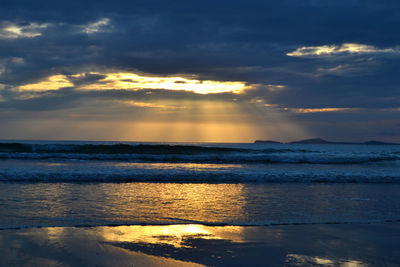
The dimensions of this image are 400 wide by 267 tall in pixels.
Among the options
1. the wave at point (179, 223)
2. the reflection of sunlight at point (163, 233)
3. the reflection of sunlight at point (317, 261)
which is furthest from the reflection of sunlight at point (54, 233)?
the reflection of sunlight at point (317, 261)

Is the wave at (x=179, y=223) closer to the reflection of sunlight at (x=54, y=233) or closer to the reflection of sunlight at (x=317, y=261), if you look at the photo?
the reflection of sunlight at (x=54, y=233)

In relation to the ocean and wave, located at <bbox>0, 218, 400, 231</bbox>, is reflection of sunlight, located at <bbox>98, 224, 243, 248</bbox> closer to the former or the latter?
wave, located at <bbox>0, 218, 400, 231</bbox>

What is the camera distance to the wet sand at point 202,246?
4.24m

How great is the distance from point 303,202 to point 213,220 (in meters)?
3.23

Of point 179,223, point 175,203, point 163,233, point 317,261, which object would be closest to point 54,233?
point 163,233

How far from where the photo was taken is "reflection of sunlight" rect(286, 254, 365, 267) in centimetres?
417

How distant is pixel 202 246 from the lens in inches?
191

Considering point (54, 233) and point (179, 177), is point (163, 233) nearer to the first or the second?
point (54, 233)

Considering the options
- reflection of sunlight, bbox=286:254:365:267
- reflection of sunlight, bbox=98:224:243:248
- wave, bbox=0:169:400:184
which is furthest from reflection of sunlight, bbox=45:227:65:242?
wave, bbox=0:169:400:184

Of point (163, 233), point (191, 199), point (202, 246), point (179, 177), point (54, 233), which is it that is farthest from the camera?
point (179, 177)

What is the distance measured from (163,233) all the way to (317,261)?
2.42 m

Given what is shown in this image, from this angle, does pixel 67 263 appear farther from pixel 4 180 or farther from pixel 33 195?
pixel 4 180

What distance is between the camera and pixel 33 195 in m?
8.73

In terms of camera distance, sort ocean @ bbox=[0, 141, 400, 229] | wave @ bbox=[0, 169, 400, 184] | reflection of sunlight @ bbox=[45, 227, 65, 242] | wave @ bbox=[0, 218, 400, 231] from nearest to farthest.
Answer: reflection of sunlight @ bbox=[45, 227, 65, 242] → wave @ bbox=[0, 218, 400, 231] → ocean @ bbox=[0, 141, 400, 229] → wave @ bbox=[0, 169, 400, 184]
